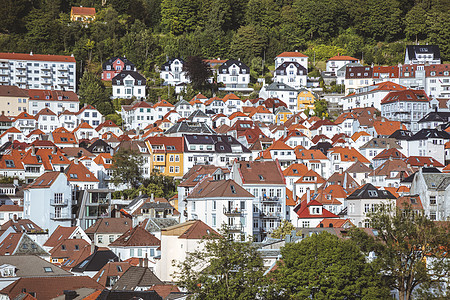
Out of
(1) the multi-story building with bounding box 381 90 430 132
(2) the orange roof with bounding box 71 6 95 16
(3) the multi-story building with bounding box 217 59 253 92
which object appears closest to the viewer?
(1) the multi-story building with bounding box 381 90 430 132

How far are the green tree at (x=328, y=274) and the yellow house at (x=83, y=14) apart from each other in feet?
355

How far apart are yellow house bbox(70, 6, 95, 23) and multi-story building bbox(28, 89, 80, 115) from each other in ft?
90.7

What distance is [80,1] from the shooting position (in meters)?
158

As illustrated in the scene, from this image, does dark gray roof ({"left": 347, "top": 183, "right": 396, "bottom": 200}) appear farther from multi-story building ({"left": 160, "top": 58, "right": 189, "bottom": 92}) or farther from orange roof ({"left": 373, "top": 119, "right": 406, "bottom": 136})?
multi-story building ({"left": 160, "top": 58, "right": 189, "bottom": 92})

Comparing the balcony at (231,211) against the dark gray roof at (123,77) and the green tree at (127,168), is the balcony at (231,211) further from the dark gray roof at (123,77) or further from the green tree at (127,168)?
the dark gray roof at (123,77)

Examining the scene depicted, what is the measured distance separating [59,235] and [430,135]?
48013mm

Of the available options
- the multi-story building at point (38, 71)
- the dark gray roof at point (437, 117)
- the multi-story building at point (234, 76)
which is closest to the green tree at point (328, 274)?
the dark gray roof at point (437, 117)

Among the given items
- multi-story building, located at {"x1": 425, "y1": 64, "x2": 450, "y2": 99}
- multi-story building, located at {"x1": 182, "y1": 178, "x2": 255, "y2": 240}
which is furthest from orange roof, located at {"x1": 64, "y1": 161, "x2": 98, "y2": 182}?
multi-story building, located at {"x1": 425, "y1": 64, "x2": 450, "y2": 99}

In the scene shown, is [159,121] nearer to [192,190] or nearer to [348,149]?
[348,149]

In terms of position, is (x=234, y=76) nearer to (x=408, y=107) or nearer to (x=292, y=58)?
(x=292, y=58)

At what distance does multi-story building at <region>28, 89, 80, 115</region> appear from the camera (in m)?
122

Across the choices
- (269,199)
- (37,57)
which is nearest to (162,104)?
(37,57)

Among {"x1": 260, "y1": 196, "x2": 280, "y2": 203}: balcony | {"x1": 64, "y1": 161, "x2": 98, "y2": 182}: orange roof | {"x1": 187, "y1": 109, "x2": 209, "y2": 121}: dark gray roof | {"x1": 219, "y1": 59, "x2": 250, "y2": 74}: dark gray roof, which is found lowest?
{"x1": 260, "y1": 196, "x2": 280, "y2": 203}: balcony

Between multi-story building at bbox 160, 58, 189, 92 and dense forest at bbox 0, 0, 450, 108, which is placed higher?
dense forest at bbox 0, 0, 450, 108
